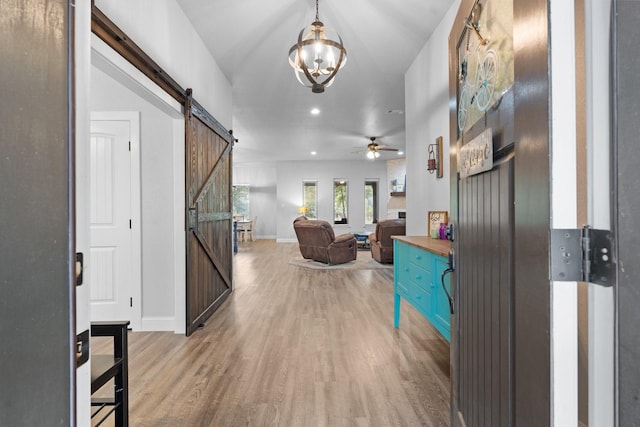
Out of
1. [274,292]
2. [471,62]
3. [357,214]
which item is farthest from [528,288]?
[357,214]

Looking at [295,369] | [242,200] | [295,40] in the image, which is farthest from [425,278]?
[242,200]

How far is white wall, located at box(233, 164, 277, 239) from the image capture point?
12.5m

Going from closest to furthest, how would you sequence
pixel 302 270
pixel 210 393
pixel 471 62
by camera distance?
pixel 471 62 < pixel 210 393 < pixel 302 270

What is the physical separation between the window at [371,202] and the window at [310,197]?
1.83 meters

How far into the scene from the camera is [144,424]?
1738 mm

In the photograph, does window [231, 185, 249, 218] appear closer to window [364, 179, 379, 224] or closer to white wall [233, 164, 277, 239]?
white wall [233, 164, 277, 239]

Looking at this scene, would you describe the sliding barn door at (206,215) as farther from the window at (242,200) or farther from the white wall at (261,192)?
the window at (242,200)

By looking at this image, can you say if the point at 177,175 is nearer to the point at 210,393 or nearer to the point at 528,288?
the point at 210,393

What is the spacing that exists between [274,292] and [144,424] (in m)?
2.80

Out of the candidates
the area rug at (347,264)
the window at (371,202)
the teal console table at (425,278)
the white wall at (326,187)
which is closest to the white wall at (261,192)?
the white wall at (326,187)

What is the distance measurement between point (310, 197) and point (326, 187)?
70cm

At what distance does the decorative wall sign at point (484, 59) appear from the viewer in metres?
0.95

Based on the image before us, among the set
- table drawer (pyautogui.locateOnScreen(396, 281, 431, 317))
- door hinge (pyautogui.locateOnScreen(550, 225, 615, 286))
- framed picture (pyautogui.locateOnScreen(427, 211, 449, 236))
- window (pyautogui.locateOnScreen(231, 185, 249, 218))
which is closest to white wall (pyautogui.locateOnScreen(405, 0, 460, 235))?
framed picture (pyautogui.locateOnScreen(427, 211, 449, 236))

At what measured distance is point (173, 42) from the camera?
269cm
